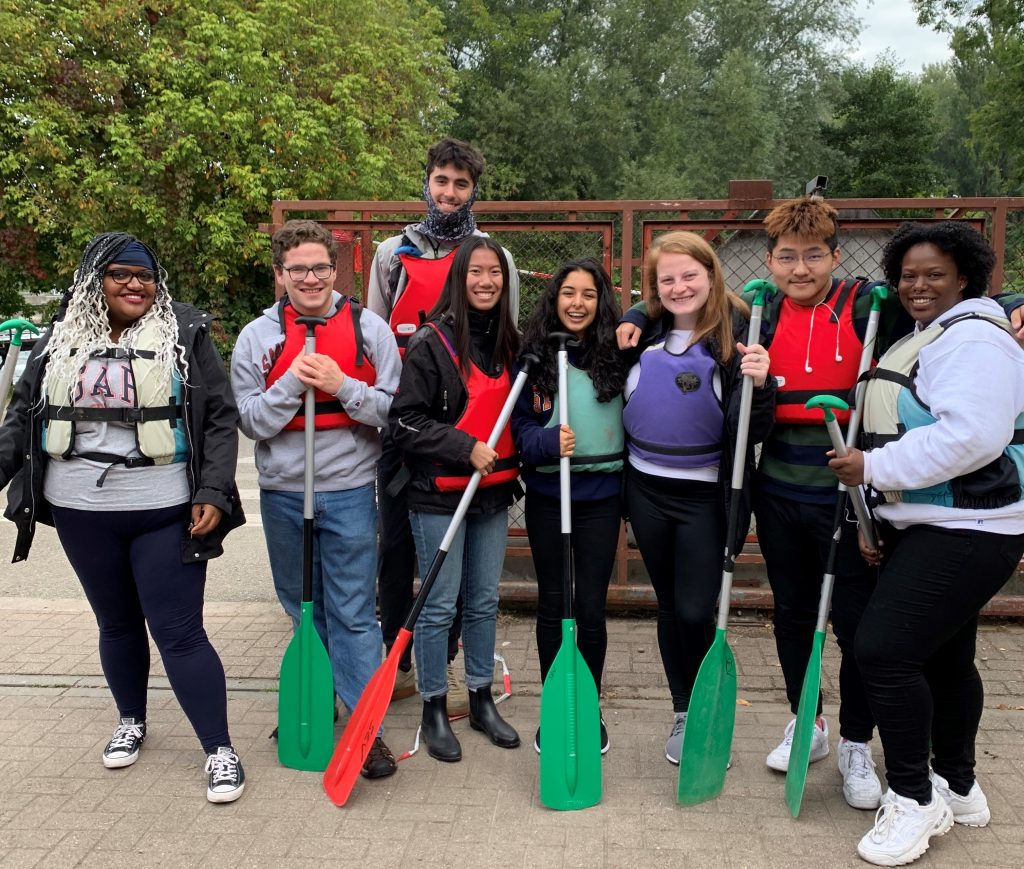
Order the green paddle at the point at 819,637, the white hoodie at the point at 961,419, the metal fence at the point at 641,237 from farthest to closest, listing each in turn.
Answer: the metal fence at the point at 641,237 → the green paddle at the point at 819,637 → the white hoodie at the point at 961,419

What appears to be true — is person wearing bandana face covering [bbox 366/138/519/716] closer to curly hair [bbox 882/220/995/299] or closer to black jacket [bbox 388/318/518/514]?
black jacket [bbox 388/318/518/514]

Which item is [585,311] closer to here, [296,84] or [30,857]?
[30,857]

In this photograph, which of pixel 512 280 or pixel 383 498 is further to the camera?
pixel 383 498

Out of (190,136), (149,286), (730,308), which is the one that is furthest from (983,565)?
(190,136)

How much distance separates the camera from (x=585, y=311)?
329 centimetres

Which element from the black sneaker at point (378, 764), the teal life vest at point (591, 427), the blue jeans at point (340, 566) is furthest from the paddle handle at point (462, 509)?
the black sneaker at point (378, 764)

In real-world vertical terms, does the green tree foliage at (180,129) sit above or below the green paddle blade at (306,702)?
above

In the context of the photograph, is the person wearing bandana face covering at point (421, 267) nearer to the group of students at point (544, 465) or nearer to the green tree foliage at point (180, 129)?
the group of students at point (544, 465)

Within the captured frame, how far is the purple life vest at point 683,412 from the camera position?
3098 mm

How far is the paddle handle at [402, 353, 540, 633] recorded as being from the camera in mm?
3182

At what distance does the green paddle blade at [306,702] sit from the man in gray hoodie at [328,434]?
15cm

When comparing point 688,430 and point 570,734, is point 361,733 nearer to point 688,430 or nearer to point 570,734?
point 570,734

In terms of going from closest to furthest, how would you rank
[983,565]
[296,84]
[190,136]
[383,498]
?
[983,565]
[383,498]
[190,136]
[296,84]

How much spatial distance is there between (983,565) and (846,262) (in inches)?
94.3
